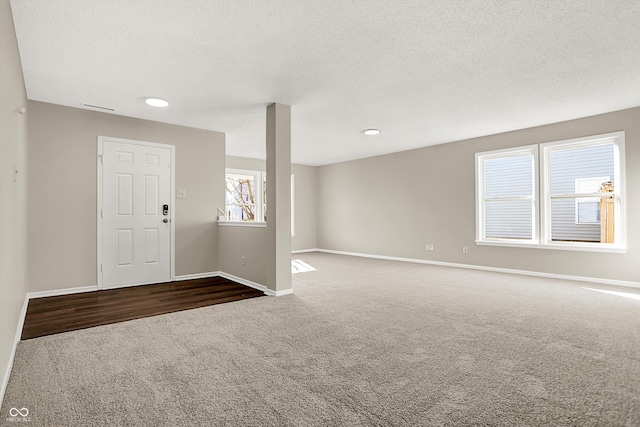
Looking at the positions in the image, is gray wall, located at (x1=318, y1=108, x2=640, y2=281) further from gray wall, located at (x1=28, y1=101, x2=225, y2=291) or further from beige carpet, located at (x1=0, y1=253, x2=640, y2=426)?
gray wall, located at (x1=28, y1=101, x2=225, y2=291)

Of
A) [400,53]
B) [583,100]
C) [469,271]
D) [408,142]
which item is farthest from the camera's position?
[408,142]

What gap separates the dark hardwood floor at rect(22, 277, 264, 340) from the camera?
3.04 meters

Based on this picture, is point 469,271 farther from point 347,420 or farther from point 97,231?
point 97,231

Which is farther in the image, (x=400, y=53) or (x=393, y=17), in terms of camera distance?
(x=400, y=53)

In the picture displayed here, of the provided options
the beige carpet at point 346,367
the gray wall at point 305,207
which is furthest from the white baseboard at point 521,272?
the gray wall at point 305,207

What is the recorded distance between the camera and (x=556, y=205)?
16.9 feet

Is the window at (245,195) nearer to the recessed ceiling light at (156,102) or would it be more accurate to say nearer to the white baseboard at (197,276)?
the white baseboard at (197,276)

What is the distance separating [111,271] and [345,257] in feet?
15.4

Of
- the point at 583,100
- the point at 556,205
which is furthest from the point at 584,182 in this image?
the point at 583,100

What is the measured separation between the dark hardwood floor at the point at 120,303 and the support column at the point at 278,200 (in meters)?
0.37

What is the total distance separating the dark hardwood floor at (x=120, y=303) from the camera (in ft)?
9.98

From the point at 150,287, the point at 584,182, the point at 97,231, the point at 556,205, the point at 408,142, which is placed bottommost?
the point at 150,287

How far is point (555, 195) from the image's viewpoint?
5133 mm

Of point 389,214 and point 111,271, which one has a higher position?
point 389,214
